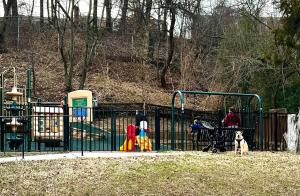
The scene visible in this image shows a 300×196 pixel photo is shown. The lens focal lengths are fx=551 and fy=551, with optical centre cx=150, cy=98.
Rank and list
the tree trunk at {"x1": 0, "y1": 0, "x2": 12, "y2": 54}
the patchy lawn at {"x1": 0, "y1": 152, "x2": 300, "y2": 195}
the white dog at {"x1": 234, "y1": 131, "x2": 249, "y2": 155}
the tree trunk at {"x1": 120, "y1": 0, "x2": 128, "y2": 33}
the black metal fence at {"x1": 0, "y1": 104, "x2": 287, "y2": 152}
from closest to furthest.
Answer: the patchy lawn at {"x1": 0, "y1": 152, "x2": 300, "y2": 195}
the white dog at {"x1": 234, "y1": 131, "x2": 249, "y2": 155}
the black metal fence at {"x1": 0, "y1": 104, "x2": 287, "y2": 152}
the tree trunk at {"x1": 120, "y1": 0, "x2": 128, "y2": 33}
the tree trunk at {"x1": 0, "y1": 0, "x2": 12, "y2": 54}

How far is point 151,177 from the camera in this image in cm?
1141

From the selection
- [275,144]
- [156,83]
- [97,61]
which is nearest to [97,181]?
[275,144]

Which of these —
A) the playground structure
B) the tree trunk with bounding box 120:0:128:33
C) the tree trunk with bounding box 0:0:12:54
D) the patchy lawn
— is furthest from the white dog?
the tree trunk with bounding box 0:0:12:54

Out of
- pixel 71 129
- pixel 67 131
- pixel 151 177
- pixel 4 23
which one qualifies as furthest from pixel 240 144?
pixel 4 23

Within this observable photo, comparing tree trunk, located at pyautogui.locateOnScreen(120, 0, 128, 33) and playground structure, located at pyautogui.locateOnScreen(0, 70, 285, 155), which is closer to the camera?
playground structure, located at pyautogui.locateOnScreen(0, 70, 285, 155)

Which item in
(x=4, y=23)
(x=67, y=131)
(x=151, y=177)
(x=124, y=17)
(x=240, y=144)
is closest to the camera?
(x=151, y=177)

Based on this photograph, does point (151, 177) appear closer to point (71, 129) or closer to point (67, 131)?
point (67, 131)

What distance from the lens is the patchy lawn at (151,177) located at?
10.6m

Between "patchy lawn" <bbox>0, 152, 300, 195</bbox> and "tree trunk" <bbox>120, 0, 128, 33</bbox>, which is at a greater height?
"tree trunk" <bbox>120, 0, 128, 33</bbox>

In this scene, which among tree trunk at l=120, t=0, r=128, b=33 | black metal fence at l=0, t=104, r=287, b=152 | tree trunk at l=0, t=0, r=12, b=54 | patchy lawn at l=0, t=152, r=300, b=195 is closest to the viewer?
patchy lawn at l=0, t=152, r=300, b=195

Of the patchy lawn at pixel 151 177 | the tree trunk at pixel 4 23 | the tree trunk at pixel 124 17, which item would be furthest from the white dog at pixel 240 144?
the tree trunk at pixel 4 23

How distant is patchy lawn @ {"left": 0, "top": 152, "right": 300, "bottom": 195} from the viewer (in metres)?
10.6

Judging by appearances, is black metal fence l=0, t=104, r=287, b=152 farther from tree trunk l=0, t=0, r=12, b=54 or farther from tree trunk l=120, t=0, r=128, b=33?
tree trunk l=0, t=0, r=12, b=54

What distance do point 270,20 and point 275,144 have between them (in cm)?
1101
